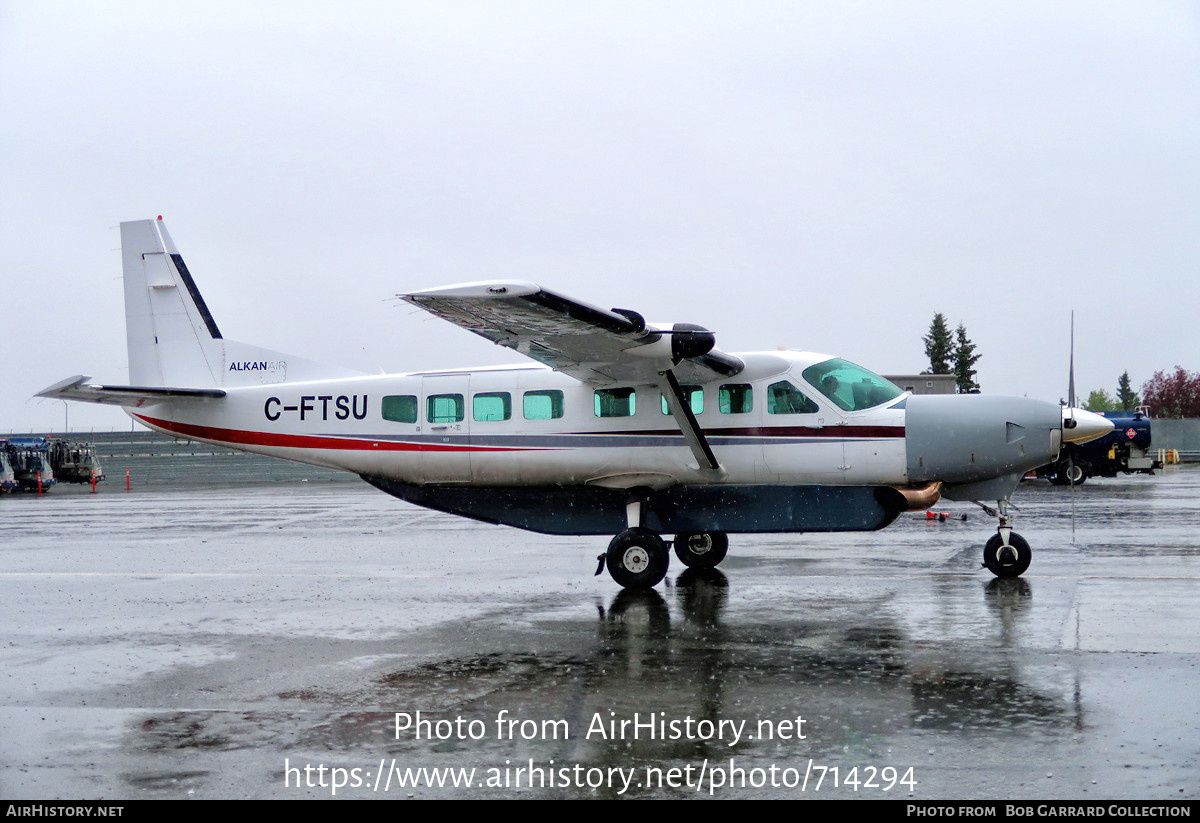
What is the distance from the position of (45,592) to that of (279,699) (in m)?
7.02

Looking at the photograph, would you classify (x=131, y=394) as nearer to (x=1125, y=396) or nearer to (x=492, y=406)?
(x=492, y=406)

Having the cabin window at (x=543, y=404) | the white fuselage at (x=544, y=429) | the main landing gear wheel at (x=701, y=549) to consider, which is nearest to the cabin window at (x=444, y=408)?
the white fuselage at (x=544, y=429)

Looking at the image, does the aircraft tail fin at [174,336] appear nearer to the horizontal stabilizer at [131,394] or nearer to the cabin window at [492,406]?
the horizontal stabilizer at [131,394]

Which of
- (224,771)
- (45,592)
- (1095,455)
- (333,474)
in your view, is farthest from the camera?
(333,474)

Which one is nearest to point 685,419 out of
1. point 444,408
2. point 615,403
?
point 615,403

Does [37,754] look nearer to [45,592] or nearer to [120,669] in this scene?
[120,669]

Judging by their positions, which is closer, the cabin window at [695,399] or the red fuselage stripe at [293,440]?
the cabin window at [695,399]

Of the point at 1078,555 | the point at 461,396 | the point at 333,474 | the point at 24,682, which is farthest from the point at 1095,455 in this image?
the point at 24,682

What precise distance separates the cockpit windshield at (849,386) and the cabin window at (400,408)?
16.8 feet

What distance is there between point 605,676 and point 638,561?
4478mm

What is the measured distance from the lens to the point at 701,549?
14094mm

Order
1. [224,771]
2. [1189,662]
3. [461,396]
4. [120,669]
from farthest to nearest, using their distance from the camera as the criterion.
→ [461,396], [120,669], [1189,662], [224,771]

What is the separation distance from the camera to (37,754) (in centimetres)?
621

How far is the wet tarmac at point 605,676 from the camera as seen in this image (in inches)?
225
